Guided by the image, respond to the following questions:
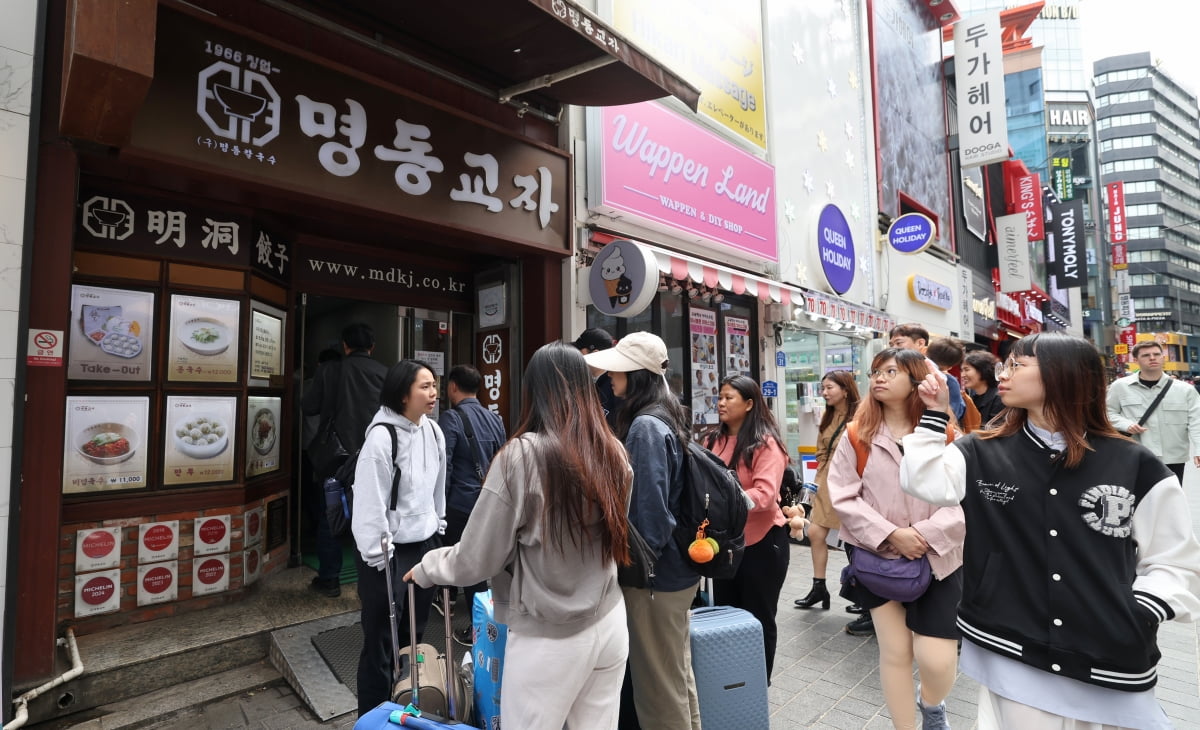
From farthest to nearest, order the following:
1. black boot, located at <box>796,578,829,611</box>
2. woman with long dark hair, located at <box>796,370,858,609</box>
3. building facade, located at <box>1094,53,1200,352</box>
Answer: building facade, located at <box>1094,53,1200,352</box> → black boot, located at <box>796,578,829,611</box> → woman with long dark hair, located at <box>796,370,858,609</box>

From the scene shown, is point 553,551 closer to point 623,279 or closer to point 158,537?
point 158,537

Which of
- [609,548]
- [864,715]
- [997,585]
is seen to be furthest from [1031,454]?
[864,715]

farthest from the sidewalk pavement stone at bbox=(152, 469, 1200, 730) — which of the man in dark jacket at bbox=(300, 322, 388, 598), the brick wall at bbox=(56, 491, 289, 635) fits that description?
the man in dark jacket at bbox=(300, 322, 388, 598)

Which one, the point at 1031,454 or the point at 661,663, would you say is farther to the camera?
the point at 661,663

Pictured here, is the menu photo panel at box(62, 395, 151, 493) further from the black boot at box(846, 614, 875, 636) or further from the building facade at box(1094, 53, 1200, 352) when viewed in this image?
the building facade at box(1094, 53, 1200, 352)

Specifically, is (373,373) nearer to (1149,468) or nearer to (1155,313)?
(1149,468)

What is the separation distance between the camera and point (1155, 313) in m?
69.6

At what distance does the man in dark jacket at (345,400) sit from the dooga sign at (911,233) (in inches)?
406

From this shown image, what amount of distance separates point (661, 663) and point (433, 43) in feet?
16.5

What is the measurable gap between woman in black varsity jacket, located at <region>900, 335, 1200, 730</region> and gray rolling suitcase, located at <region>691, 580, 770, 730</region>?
104cm

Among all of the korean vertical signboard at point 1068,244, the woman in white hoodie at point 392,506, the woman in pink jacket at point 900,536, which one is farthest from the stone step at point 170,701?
the korean vertical signboard at point 1068,244

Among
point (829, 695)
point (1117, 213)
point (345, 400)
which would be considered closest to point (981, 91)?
point (829, 695)

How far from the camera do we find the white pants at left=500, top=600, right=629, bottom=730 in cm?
196

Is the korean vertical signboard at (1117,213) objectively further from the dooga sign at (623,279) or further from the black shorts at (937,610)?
the black shorts at (937,610)
